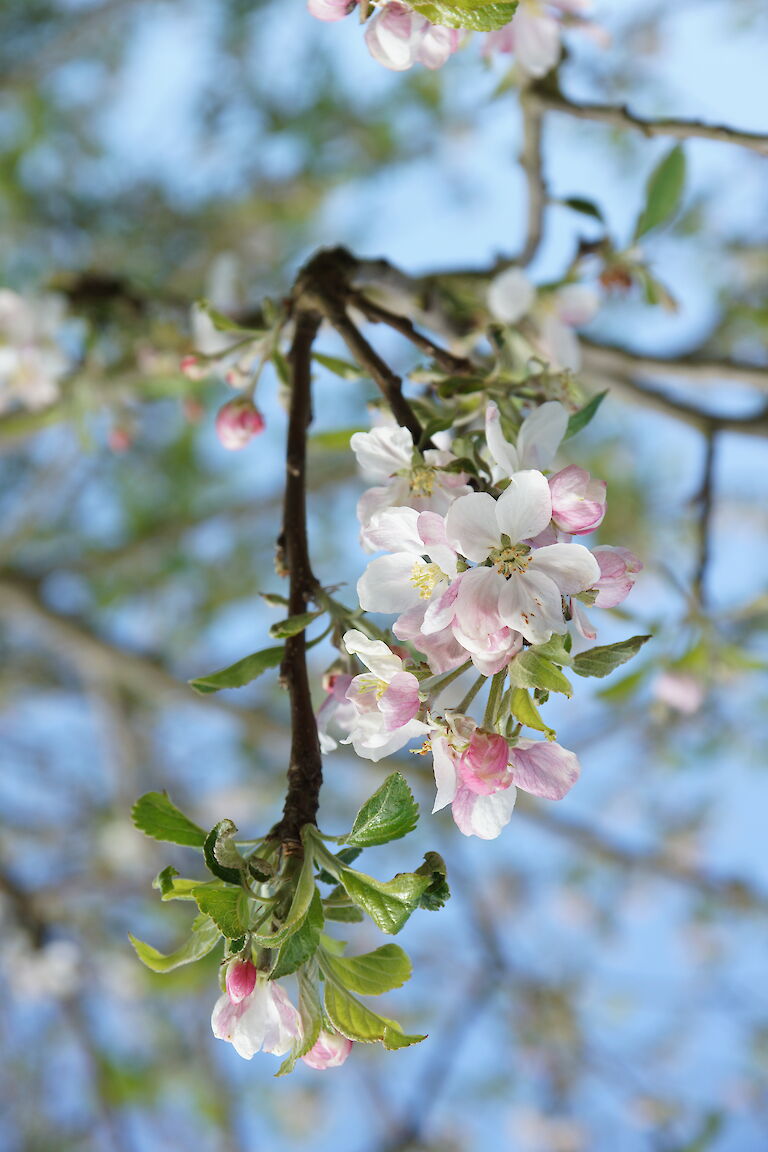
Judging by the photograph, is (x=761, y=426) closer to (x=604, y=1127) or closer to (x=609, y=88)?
(x=609, y=88)

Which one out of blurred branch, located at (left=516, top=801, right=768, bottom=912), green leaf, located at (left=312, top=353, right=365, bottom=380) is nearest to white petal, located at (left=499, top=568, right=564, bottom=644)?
green leaf, located at (left=312, top=353, right=365, bottom=380)

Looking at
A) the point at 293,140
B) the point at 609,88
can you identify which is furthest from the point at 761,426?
the point at 293,140

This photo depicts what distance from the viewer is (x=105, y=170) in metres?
1.98

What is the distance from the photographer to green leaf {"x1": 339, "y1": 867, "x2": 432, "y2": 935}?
0.30 m

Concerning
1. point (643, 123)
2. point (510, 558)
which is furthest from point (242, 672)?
point (643, 123)

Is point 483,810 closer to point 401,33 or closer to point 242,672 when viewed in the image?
point 242,672

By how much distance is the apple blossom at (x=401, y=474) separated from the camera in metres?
0.34

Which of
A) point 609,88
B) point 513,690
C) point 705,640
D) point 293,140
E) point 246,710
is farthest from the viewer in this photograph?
point 293,140

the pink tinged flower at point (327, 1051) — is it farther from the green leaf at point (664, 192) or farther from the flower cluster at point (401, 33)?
the green leaf at point (664, 192)

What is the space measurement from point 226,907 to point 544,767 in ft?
0.39

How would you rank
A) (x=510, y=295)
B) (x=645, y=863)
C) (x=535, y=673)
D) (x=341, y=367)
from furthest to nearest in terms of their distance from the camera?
(x=645, y=863) < (x=510, y=295) < (x=341, y=367) < (x=535, y=673)

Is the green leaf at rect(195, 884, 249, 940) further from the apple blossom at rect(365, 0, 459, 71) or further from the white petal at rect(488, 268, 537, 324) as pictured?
the white petal at rect(488, 268, 537, 324)

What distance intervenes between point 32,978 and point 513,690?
1.60 metres

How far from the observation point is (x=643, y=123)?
22.5 inches
